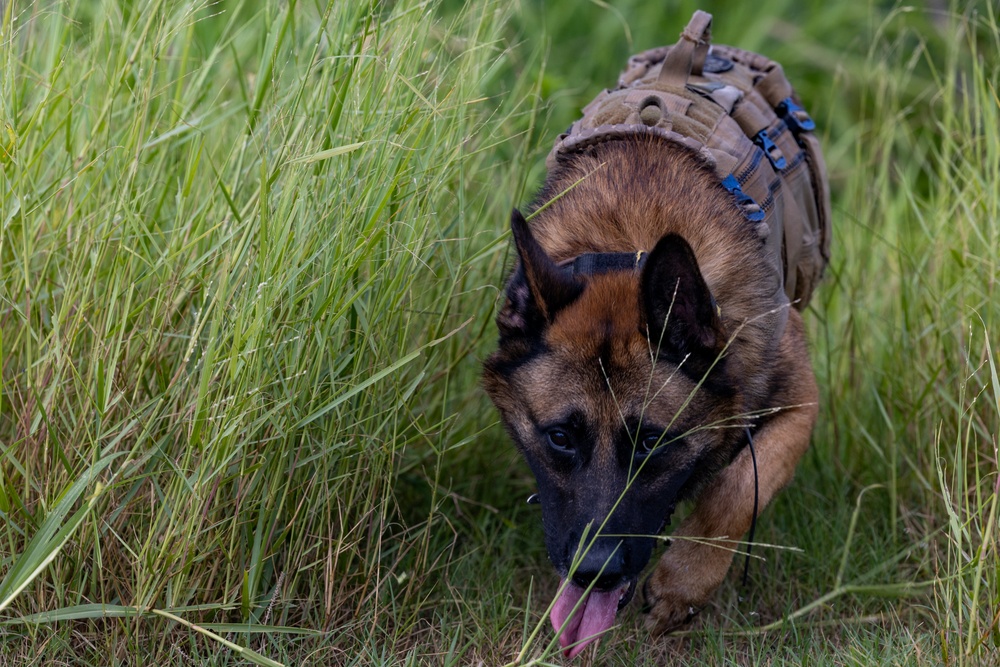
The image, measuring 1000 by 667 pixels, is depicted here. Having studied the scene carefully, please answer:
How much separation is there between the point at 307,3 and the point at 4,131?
50.9 inches

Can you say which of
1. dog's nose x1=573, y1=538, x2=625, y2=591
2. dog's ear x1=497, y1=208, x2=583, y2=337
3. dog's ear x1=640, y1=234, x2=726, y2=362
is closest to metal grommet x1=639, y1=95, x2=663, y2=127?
dog's ear x1=497, y1=208, x2=583, y2=337

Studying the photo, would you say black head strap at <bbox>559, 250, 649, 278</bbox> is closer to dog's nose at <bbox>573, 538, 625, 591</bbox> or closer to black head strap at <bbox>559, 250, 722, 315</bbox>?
black head strap at <bbox>559, 250, 722, 315</bbox>

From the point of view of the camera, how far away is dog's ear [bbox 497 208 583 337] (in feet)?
9.30

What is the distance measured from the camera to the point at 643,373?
2.85m

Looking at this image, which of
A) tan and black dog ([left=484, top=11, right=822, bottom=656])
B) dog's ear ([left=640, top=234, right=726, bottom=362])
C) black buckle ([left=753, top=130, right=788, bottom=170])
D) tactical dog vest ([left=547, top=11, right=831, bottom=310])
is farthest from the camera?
black buckle ([left=753, top=130, right=788, bottom=170])

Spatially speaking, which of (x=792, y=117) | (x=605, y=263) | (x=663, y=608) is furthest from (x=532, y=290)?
(x=792, y=117)

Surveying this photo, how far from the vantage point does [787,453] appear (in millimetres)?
3264

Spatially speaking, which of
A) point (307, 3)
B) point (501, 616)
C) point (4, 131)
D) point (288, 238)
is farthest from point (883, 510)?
point (4, 131)

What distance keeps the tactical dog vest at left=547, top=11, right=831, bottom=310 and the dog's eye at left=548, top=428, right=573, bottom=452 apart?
0.51 meters

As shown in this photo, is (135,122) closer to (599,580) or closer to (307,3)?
(307,3)

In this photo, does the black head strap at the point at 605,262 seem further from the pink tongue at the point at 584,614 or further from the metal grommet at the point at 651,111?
the pink tongue at the point at 584,614

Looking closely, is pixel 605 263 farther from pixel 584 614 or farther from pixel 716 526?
pixel 584 614

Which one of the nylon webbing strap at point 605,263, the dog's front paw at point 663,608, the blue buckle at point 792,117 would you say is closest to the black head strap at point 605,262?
the nylon webbing strap at point 605,263

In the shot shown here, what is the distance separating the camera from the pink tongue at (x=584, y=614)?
293 cm
